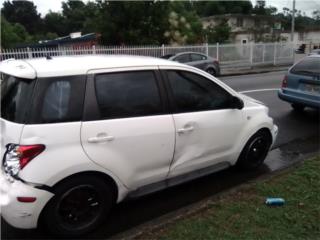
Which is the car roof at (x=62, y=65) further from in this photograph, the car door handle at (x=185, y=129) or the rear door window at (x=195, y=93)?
the car door handle at (x=185, y=129)

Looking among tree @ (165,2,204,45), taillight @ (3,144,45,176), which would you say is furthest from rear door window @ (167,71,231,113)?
tree @ (165,2,204,45)

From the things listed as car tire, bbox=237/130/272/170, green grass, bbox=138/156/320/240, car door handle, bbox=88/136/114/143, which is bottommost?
green grass, bbox=138/156/320/240

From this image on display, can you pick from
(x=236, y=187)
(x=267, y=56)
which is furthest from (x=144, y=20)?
A: (x=236, y=187)

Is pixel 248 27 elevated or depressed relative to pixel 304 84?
elevated

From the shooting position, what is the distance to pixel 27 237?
11.6ft

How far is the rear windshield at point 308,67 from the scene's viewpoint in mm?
7856

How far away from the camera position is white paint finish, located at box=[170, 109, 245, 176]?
407 cm

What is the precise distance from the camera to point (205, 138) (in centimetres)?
430

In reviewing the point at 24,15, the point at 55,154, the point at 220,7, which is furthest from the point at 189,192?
the point at 24,15

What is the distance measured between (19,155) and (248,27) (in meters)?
50.5

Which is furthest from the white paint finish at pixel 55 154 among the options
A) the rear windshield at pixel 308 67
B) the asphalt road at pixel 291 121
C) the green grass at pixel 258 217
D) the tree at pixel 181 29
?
the tree at pixel 181 29

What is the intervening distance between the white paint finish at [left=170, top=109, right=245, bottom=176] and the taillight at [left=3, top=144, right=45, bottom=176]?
151 centimetres

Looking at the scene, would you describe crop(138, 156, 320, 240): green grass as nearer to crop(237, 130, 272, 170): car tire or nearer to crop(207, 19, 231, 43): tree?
crop(237, 130, 272, 170): car tire

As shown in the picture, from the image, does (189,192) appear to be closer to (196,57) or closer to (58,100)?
(58,100)
